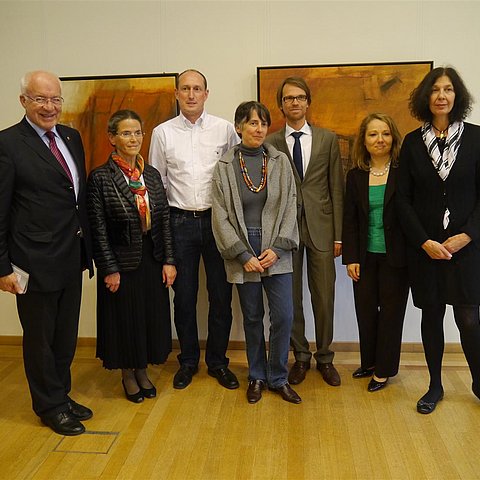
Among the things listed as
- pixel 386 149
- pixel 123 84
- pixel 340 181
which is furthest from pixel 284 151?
pixel 123 84

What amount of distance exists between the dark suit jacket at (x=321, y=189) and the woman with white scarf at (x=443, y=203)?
394mm

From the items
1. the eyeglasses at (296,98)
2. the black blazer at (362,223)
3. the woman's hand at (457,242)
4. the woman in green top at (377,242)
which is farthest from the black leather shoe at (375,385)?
the eyeglasses at (296,98)

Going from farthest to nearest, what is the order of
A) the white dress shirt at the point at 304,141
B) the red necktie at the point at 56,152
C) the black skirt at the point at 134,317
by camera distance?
the white dress shirt at the point at 304,141, the black skirt at the point at 134,317, the red necktie at the point at 56,152

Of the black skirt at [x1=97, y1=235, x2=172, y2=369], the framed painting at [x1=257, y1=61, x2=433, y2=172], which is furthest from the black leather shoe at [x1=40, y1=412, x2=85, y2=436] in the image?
the framed painting at [x1=257, y1=61, x2=433, y2=172]

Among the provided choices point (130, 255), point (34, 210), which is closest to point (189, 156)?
point (130, 255)

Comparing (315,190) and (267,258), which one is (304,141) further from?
(267,258)

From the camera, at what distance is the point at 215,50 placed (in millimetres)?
3410

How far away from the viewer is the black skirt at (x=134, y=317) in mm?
2746

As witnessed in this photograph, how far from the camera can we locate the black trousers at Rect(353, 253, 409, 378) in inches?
113

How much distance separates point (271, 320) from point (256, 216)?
551 mm

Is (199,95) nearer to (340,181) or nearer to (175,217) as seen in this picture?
Result: (175,217)

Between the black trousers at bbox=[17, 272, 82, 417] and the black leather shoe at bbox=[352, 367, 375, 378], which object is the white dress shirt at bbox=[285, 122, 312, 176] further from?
the black trousers at bbox=[17, 272, 82, 417]

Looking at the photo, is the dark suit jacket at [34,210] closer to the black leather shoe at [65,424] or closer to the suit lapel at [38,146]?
the suit lapel at [38,146]

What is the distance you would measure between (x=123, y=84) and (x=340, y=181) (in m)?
1.52
